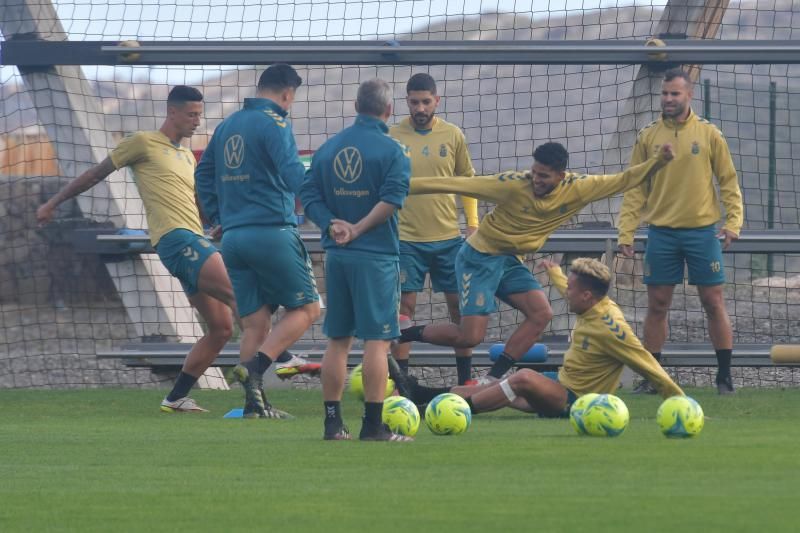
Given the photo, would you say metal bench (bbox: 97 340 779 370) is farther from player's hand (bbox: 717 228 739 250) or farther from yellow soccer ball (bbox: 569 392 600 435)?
yellow soccer ball (bbox: 569 392 600 435)

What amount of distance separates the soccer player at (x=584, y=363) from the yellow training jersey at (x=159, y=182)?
2.49m

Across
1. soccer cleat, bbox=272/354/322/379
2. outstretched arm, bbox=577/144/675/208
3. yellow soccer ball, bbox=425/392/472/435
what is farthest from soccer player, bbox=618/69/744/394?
yellow soccer ball, bbox=425/392/472/435

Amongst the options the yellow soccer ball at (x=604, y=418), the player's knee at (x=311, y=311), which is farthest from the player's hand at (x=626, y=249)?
the yellow soccer ball at (x=604, y=418)

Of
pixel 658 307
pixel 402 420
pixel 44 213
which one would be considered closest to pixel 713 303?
pixel 658 307

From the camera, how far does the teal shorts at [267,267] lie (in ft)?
30.7

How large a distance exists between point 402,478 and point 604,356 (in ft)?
9.47

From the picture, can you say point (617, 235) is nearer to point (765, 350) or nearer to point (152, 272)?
point (765, 350)

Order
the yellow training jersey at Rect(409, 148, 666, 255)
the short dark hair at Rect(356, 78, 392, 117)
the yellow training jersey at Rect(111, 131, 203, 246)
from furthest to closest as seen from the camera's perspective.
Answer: the yellow training jersey at Rect(111, 131, 203, 246) < the yellow training jersey at Rect(409, 148, 666, 255) < the short dark hair at Rect(356, 78, 392, 117)

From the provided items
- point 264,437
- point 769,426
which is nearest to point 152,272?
point 264,437

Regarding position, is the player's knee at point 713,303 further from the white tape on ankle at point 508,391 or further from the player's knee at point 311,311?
the player's knee at point 311,311

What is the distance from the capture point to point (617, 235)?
38.1 feet

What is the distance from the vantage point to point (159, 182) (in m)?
10.5

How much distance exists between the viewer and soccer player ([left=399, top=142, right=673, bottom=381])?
990 centimetres

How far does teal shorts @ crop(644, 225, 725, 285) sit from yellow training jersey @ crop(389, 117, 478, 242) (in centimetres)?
140
